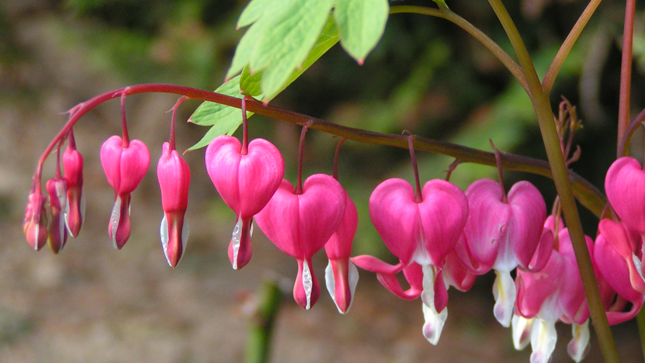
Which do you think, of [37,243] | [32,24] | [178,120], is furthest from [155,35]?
[37,243]

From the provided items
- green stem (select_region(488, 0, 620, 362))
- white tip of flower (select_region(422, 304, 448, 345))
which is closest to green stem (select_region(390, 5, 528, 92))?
green stem (select_region(488, 0, 620, 362))

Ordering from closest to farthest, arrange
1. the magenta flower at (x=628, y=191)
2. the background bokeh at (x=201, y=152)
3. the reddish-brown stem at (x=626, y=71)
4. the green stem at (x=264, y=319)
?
the magenta flower at (x=628, y=191)
the reddish-brown stem at (x=626, y=71)
the green stem at (x=264, y=319)
the background bokeh at (x=201, y=152)

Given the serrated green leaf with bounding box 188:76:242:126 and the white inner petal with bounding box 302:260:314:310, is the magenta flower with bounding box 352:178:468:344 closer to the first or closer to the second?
the white inner petal with bounding box 302:260:314:310

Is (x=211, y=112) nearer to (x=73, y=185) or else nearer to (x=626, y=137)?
(x=73, y=185)

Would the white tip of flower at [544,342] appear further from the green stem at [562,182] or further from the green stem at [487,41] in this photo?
the green stem at [487,41]

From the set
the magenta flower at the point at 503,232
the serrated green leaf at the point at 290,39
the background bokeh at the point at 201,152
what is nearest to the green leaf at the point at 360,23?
the serrated green leaf at the point at 290,39

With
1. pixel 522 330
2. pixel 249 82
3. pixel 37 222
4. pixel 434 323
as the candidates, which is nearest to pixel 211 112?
pixel 249 82
